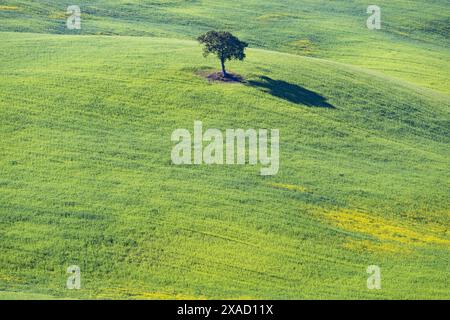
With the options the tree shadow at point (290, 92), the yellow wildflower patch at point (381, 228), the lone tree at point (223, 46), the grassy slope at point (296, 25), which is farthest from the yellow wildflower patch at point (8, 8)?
the yellow wildflower patch at point (381, 228)

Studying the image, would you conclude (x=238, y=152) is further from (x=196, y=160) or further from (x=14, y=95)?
(x=14, y=95)

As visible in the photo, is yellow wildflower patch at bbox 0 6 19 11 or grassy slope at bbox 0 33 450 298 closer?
grassy slope at bbox 0 33 450 298

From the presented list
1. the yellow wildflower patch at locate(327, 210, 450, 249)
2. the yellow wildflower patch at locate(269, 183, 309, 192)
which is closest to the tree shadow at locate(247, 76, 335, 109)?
the yellow wildflower patch at locate(269, 183, 309, 192)

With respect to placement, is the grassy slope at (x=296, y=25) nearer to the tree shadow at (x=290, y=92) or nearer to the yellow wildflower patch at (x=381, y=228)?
the tree shadow at (x=290, y=92)

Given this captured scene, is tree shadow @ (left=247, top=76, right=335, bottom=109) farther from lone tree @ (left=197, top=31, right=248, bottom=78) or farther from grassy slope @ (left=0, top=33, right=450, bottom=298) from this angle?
lone tree @ (left=197, top=31, right=248, bottom=78)

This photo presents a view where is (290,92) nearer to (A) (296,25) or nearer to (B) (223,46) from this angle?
(B) (223,46)

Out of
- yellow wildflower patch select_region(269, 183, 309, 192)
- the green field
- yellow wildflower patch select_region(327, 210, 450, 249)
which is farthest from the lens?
yellow wildflower patch select_region(269, 183, 309, 192)
